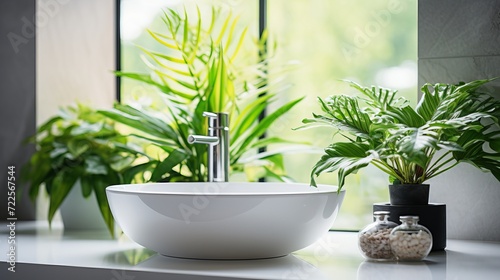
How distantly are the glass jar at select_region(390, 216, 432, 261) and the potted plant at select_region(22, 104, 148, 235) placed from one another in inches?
33.7

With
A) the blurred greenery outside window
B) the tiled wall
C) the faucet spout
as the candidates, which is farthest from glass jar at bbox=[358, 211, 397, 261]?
the blurred greenery outside window

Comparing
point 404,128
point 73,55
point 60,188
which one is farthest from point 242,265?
point 73,55

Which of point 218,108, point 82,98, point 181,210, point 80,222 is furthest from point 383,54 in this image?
point 181,210

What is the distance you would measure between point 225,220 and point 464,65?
2.75 ft

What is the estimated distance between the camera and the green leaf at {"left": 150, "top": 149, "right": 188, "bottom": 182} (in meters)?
1.85

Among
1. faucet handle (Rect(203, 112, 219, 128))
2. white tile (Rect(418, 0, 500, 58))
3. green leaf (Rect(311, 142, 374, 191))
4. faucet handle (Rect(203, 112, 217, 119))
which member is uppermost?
white tile (Rect(418, 0, 500, 58))

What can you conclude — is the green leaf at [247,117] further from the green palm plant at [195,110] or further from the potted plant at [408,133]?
the potted plant at [408,133]

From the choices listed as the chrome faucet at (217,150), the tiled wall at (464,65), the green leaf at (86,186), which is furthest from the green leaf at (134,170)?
the tiled wall at (464,65)

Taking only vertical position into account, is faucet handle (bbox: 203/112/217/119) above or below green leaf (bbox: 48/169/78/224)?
above

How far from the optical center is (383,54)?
106 inches

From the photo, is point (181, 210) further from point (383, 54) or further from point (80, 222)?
point (383, 54)

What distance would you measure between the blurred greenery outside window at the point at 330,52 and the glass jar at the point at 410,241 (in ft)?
2.59

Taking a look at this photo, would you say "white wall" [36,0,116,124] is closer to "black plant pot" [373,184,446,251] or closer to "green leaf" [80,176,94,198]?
"green leaf" [80,176,94,198]

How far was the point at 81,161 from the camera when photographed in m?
2.02
